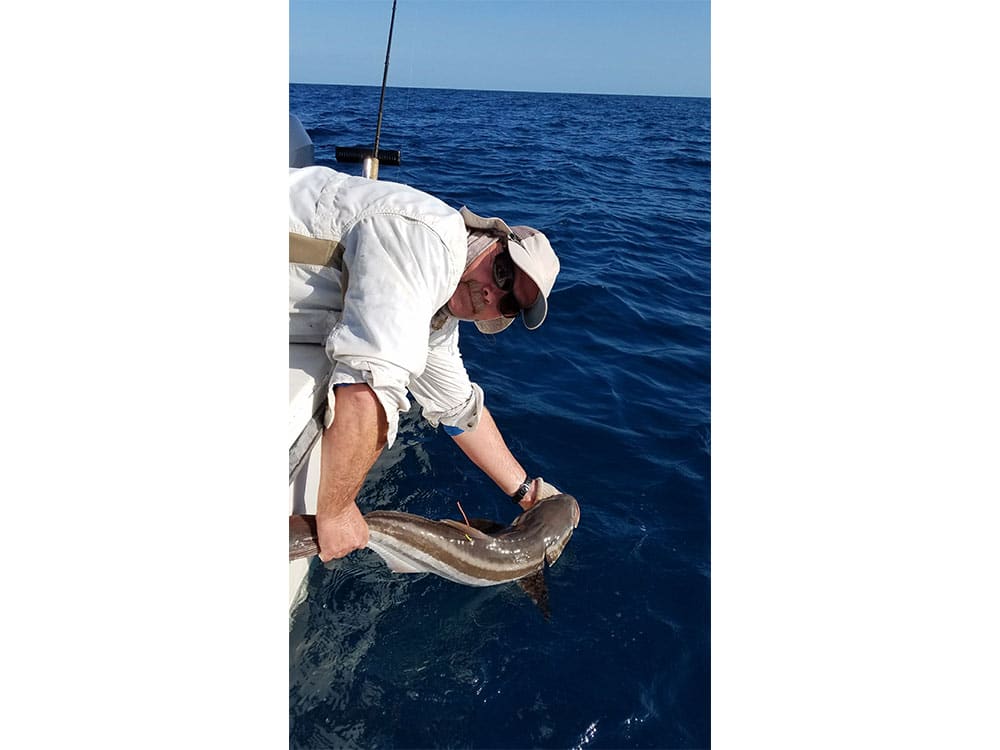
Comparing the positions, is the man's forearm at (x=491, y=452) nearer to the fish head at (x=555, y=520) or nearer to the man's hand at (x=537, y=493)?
the man's hand at (x=537, y=493)

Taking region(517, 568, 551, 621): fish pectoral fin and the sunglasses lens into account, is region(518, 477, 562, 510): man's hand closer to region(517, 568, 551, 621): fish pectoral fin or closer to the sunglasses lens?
region(517, 568, 551, 621): fish pectoral fin

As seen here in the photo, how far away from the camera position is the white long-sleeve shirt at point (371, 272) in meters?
2.10

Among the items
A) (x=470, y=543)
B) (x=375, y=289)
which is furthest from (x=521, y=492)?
(x=375, y=289)

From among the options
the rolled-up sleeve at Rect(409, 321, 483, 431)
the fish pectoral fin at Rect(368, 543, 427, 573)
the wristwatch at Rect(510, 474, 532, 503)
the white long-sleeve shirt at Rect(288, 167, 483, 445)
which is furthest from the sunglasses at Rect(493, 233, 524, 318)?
the wristwatch at Rect(510, 474, 532, 503)

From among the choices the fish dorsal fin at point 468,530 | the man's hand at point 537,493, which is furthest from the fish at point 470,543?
the man's hand at point 537,493

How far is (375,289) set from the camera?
7.00 ft

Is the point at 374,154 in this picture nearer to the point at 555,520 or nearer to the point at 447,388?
the point at 447,388

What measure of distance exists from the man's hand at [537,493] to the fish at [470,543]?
287 millimetres

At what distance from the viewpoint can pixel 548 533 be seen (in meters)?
3.10

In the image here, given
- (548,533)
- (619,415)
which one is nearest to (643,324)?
(619,415)

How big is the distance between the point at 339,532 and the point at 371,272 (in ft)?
2.77

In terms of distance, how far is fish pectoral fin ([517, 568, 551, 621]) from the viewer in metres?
3.27
